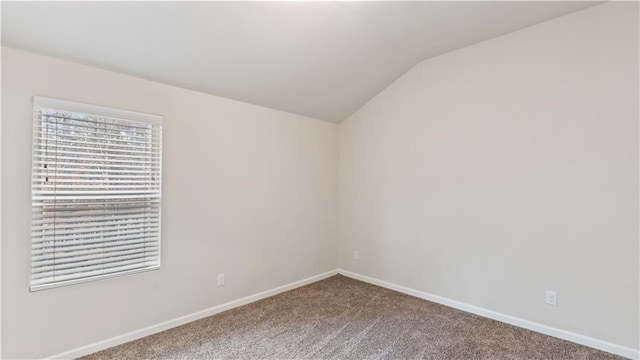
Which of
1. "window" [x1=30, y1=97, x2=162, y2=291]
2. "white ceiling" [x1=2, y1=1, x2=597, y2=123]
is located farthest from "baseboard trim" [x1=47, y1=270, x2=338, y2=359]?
"white ceiling" [x1=2, y1=1, x2=597, y2=123]

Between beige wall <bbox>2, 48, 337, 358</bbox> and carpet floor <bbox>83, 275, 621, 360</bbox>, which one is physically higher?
beige wall <bbox>2, 48, 337, 358</bbox>

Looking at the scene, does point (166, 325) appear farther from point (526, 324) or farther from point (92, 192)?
point (526, 324)

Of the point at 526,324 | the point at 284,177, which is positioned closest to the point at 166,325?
the point at 284,177

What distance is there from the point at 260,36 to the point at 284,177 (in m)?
1.64

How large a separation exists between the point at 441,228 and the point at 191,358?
2.57 metres

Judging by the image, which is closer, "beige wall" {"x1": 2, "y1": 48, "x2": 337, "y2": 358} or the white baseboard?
"beige wall" {"x1": 2, "y1": 48, "x2": 337, "y2": 358}

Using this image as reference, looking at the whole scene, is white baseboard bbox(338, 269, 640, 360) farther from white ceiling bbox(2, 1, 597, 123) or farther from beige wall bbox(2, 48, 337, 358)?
white ceiling bbox(2, 1, 597, 123)

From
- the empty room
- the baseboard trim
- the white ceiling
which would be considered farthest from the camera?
the baseboard trim

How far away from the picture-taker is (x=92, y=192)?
2.27 m

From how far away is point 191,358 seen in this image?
2229 mm

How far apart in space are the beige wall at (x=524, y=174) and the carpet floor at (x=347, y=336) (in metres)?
0.29

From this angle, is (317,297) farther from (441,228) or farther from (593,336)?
(593,336)

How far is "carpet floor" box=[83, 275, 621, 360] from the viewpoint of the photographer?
231cm

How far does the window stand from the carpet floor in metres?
0.67
